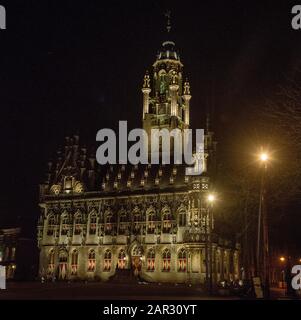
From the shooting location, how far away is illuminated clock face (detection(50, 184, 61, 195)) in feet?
219

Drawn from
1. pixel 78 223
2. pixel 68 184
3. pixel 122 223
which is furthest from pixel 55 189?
pixel 122 223

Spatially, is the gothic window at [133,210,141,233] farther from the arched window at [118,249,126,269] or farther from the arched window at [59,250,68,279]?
the arched window at [59,250,68,279]

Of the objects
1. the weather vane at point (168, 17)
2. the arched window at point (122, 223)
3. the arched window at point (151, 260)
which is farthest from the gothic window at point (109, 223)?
the weather vane at point (168, 17)

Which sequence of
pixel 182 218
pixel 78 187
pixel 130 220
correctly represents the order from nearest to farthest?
1. pixel 182 218
2. pixel 130 220
3. pixel 78 187

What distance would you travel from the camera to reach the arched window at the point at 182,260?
56.5 m

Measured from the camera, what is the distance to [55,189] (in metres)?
67.0

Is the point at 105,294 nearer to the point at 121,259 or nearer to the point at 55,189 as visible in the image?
the point at 121,259

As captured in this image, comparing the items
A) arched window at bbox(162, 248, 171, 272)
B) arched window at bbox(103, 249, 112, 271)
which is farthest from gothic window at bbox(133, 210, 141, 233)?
Answer: arched window at bbox(103, 249, 112, 271)

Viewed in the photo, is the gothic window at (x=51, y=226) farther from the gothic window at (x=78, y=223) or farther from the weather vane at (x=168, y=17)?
the weather vane at (x=168, y=17)

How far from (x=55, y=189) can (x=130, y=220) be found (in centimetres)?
1292

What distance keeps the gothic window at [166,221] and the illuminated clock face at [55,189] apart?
1655cm

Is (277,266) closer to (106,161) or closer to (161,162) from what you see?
(161,162)

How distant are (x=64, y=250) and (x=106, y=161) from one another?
43.5 ft
